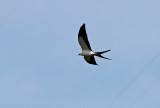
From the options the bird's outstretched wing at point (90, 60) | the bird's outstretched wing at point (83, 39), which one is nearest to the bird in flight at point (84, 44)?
the bird's outstretched wing at point (83, 39)

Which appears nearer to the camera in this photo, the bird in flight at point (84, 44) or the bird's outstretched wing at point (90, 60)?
the bird in flight at point (84, 44)

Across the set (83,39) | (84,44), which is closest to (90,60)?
(84,44)

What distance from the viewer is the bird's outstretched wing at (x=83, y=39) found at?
27.8 m

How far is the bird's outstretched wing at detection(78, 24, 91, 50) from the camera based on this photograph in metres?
27.8

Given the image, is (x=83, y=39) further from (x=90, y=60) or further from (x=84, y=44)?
(x=90, y=60)

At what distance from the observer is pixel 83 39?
28.5 metres

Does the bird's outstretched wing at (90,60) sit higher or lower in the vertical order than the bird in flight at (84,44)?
lower

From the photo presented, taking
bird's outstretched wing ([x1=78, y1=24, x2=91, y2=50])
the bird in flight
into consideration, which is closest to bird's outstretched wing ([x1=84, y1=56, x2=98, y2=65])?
the bird in flight

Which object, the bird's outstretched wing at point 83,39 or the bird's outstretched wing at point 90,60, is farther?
the bird's outstretched wing at point 90,60

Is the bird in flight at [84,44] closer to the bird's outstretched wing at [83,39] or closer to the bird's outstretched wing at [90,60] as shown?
the bird's outstretched wing at [83,39]

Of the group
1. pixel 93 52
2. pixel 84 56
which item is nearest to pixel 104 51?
pixel 93 52

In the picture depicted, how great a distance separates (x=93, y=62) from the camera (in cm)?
3038

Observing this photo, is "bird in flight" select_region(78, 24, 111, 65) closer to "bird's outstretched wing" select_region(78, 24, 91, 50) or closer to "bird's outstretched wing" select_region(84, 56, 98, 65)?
"bird's outstretched wing" select_region(78, 24, 91, 50)

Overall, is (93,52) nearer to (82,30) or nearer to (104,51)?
(82,30)
